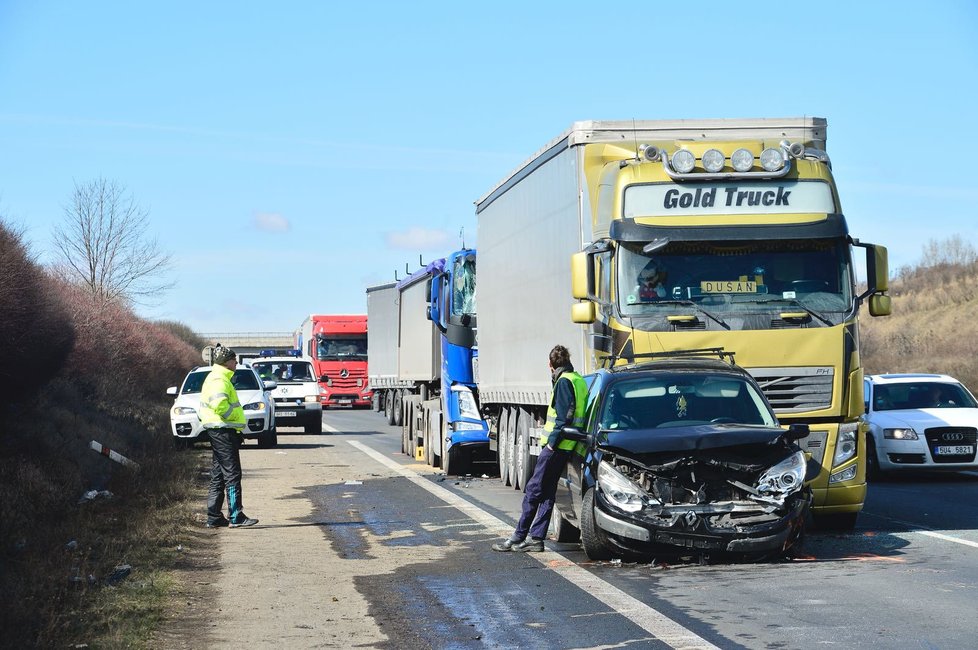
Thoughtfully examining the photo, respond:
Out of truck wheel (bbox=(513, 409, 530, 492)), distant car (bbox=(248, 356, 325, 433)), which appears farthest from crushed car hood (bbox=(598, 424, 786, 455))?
distant car (bbox=(248, 356, 325, 433))

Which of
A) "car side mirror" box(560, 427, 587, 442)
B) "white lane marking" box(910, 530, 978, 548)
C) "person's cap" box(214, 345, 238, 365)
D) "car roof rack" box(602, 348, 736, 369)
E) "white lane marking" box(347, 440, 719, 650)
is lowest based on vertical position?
"white lane marking" box(347, 440, 719, 650)

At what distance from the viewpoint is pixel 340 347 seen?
5325 cm

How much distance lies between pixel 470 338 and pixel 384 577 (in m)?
12.0

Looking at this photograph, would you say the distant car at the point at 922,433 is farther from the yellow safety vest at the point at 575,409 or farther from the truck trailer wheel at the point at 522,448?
the yellow safety vest at the point at 575,409

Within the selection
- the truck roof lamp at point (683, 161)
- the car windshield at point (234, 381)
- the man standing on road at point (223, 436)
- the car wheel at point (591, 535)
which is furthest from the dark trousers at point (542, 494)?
the car windshield at point (234, 381)

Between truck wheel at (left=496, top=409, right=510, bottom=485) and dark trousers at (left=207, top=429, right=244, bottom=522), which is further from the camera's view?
truck wheel at (left=496, top=409, right=510, bottom=485)

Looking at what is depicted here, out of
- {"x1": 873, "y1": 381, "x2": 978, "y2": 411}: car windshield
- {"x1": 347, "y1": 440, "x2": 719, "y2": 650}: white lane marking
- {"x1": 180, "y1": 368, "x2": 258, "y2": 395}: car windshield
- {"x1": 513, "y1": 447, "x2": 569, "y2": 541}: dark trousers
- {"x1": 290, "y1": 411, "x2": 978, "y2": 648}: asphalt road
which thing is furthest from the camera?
{"x1": 180, "y1": 368, "x2": 258, "y2": 395}: car windshield

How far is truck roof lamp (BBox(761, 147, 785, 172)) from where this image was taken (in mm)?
13328

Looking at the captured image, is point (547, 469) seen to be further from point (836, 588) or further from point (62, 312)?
point (62, 312)

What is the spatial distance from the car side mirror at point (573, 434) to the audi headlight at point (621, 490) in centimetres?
60

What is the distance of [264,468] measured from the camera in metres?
23.1

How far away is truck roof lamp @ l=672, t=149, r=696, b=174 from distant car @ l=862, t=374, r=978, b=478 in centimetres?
634

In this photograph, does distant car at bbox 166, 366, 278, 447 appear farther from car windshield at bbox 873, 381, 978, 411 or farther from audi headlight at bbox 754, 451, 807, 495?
audi headlight at bbox 754, 451, 807, 495

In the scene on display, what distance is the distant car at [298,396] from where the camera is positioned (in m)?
33.9
